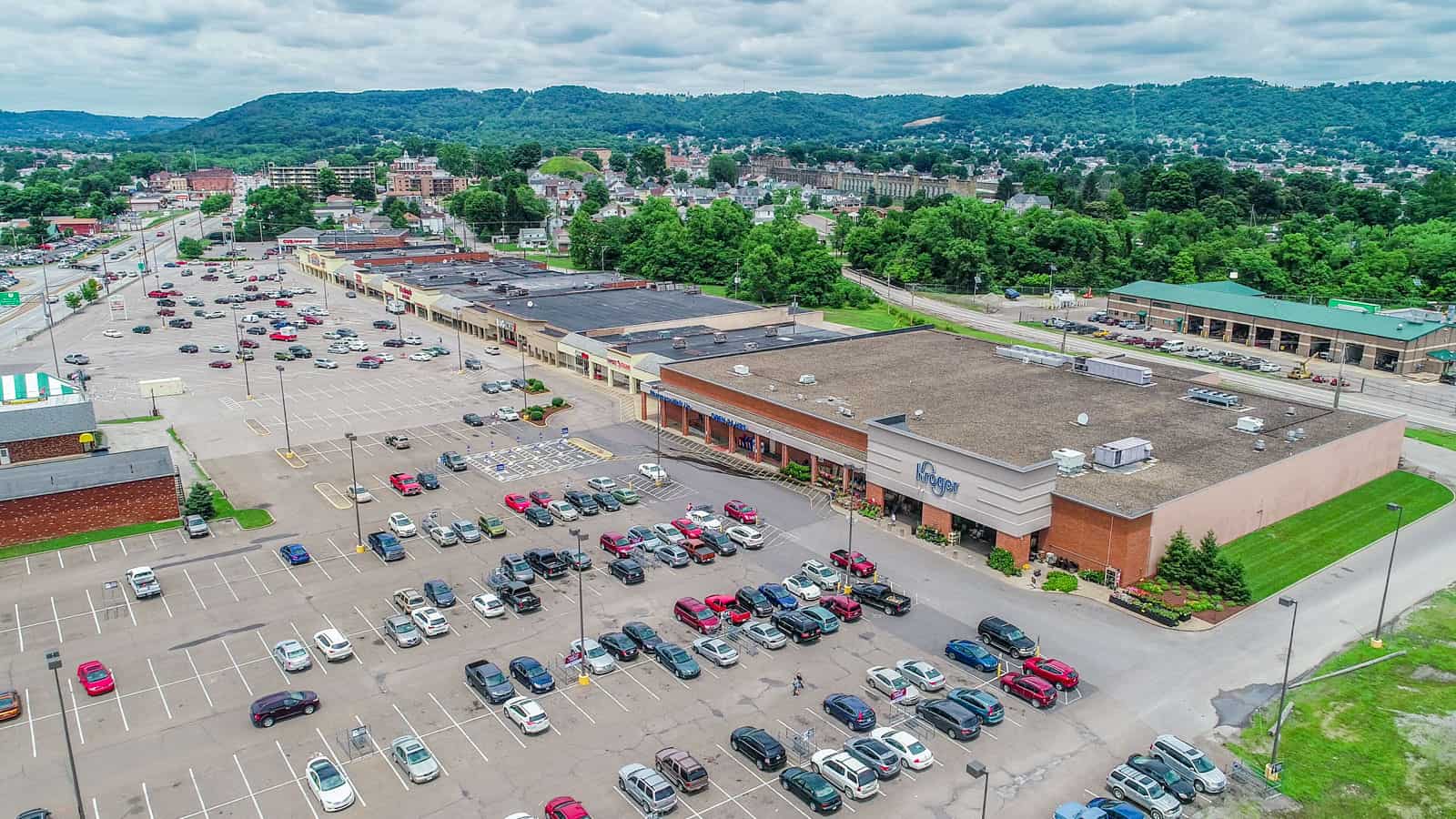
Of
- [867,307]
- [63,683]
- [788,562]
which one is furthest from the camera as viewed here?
[867,307]

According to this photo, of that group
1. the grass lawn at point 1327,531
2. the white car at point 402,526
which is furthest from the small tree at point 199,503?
the grass lawn at point 1327,531

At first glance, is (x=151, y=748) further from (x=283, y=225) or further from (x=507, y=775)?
(x=283, y=225)

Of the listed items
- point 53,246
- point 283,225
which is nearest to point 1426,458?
point 283,225

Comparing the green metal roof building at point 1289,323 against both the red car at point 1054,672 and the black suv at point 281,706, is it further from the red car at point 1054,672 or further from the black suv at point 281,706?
the black suv at point 281,706

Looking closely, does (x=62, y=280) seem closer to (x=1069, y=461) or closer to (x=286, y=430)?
(x=286, y=430)

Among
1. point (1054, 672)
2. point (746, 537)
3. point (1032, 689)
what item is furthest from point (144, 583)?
point (1054, 672)

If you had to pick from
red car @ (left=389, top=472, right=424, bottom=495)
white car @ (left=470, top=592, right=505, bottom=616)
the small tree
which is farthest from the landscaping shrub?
the small tree

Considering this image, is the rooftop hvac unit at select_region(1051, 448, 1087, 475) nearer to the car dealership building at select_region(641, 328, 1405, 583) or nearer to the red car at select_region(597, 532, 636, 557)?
the car dealership building at select_region(641, 328, 1405, 583)
